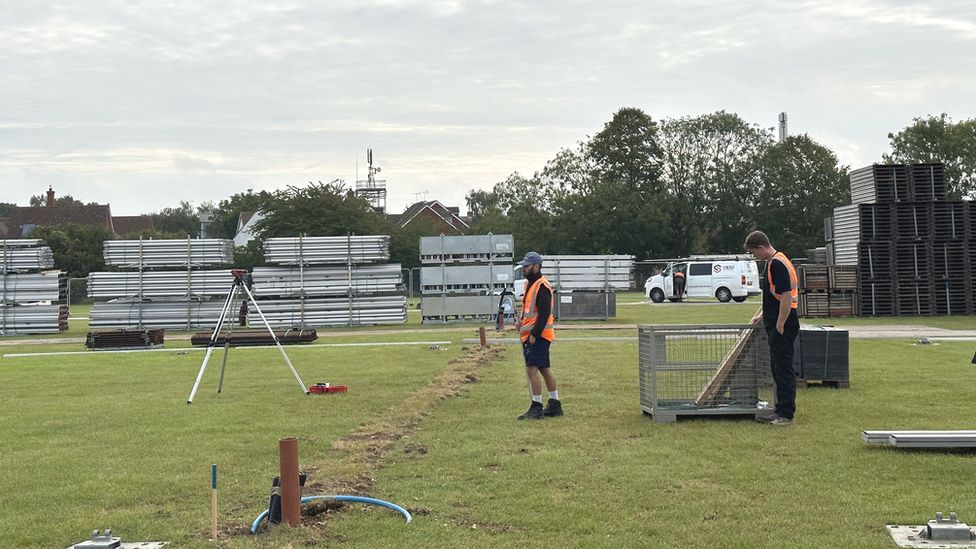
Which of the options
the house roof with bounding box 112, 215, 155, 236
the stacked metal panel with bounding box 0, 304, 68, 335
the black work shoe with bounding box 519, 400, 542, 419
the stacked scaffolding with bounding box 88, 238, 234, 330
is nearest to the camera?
the black work shoe with bounding box 519, 400, 542, 419

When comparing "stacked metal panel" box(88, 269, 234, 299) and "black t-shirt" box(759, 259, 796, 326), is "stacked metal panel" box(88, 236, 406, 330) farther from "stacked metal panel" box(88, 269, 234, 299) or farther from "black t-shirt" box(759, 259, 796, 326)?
"black t-shirt" box(759, 259, 796, 326)

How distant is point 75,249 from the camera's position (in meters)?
70.3

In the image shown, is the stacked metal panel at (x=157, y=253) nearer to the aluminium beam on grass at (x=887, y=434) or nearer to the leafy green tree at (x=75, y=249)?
the aluminium beam on grass at (x=887, y=434)

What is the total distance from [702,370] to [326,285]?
23.9m

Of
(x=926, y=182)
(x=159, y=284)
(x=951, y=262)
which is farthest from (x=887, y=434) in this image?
(x=159, y=284)

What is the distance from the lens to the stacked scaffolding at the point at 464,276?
3378 centimetres

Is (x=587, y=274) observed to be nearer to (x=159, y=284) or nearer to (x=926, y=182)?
(x=926, y=182)

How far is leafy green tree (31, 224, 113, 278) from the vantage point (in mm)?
69500

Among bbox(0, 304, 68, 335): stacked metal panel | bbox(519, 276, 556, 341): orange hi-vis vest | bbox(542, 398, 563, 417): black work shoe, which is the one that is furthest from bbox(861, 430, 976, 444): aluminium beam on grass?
bbox(0, 304, 68, 335): stacked metal panel

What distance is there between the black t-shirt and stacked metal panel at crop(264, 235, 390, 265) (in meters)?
23.8

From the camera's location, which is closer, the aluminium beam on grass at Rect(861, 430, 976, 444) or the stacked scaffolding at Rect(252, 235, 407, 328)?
the aluminium beam on grass at Rect(861, 430, 976, 444)

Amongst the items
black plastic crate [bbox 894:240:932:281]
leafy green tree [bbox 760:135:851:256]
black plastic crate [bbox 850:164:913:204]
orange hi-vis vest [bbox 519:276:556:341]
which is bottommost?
orange hi-vis vest [bbox 519:276:556:341]

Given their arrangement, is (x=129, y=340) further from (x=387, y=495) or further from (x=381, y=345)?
(x=387, y=495)

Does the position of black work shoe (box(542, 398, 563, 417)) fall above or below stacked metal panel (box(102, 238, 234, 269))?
below
